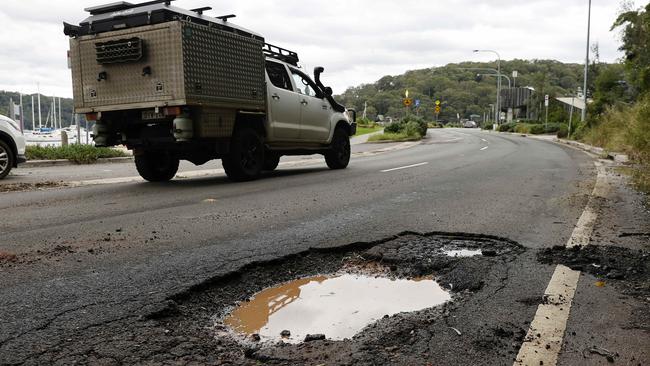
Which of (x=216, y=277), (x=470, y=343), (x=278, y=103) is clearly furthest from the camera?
(x=278, y=103)

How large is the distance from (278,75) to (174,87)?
2901 millimetres

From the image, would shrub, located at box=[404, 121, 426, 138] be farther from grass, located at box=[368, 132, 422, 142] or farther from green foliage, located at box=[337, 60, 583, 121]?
green foliage, located at box=[337, 60, 583, 121]

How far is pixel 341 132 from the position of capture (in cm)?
1300

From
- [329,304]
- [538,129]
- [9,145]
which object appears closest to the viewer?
[329,304]

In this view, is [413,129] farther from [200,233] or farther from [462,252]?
[462,252]

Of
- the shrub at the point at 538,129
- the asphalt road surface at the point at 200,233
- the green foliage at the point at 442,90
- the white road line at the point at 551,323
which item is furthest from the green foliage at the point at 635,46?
the green foliage at the point at 442,90

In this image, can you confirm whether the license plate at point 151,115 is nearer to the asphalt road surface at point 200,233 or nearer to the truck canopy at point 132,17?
the asphalt road surface at point 200,233

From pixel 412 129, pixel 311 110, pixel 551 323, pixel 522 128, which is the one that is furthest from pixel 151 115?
pixel 522 128

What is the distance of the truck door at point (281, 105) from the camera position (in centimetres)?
1045

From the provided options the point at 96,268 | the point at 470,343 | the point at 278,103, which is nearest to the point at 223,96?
the point at 278,103

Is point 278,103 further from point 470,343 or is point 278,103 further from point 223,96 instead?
point 470,343

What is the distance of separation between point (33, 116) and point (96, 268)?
185ft

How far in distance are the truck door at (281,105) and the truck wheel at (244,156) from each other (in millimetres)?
467

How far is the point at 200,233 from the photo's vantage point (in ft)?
17.5
